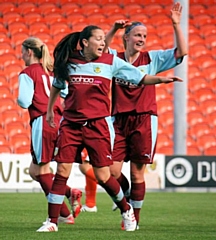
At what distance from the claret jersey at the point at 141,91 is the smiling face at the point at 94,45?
65 cm

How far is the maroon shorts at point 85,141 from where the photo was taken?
6.81m

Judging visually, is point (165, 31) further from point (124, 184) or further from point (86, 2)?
point (124, 184)

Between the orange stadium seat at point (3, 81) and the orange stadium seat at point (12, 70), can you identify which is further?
the orange stadium seat at point (12, 70)

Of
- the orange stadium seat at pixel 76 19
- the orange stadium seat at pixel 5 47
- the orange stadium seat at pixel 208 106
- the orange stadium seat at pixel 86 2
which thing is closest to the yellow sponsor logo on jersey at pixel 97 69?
the orange stadium seat at pixel 208 106

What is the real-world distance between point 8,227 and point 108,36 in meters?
2.03

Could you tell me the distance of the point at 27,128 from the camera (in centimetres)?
1711

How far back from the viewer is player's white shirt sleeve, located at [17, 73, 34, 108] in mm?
7480

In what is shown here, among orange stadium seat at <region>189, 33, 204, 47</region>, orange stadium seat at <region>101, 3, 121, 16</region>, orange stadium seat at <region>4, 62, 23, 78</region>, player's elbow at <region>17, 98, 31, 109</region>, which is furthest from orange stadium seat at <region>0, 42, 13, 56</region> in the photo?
player's elbow at <region>17, 98, 31, 109</region>

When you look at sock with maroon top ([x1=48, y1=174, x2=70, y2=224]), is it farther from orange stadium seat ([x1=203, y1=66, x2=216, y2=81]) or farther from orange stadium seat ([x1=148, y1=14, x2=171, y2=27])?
orange stadium seat ([x1=148, y1=14, x2=171, y2=27])

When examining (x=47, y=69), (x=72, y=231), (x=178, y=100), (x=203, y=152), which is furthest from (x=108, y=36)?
(x=203, y=152)

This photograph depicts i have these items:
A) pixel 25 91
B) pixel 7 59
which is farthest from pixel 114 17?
pixel 25 91

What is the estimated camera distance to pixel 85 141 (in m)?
6.86

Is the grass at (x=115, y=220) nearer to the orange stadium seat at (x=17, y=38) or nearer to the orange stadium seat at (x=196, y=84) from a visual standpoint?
the orange stadium seat at (x=196, y=84)

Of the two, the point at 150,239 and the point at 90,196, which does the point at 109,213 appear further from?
the point at 150,239
